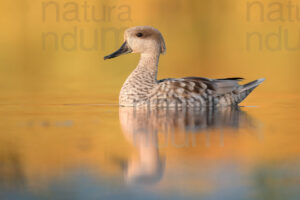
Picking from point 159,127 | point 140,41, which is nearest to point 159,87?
point 140,41

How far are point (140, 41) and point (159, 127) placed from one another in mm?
3253

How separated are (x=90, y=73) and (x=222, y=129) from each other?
12.7m

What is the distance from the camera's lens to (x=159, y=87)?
27.5 feet

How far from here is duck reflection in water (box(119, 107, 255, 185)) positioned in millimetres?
3913

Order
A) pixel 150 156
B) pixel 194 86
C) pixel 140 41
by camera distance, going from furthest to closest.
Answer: pixel 140 41, pixel 194 86, pixel 150 156

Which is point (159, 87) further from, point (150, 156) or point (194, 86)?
point (150, 156)

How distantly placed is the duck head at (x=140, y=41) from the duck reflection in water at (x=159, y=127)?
1.15m

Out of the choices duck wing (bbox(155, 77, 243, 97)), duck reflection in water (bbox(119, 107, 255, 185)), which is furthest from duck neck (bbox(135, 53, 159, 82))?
duck reflection in water (bbox(119, 107, 255, 185))

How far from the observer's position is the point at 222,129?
5.93 meters

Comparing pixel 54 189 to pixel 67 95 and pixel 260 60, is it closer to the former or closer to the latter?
pixel 67 95

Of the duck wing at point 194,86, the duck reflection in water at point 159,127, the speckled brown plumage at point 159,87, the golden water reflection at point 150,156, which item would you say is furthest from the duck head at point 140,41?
the golden water reflection at point 150,156

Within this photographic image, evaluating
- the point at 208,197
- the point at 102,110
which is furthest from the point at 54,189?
the point at 102,110

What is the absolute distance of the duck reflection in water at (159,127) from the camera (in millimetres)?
3913

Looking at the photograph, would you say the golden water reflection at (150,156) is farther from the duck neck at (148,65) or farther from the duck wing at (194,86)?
the duck neck at (148,65)
